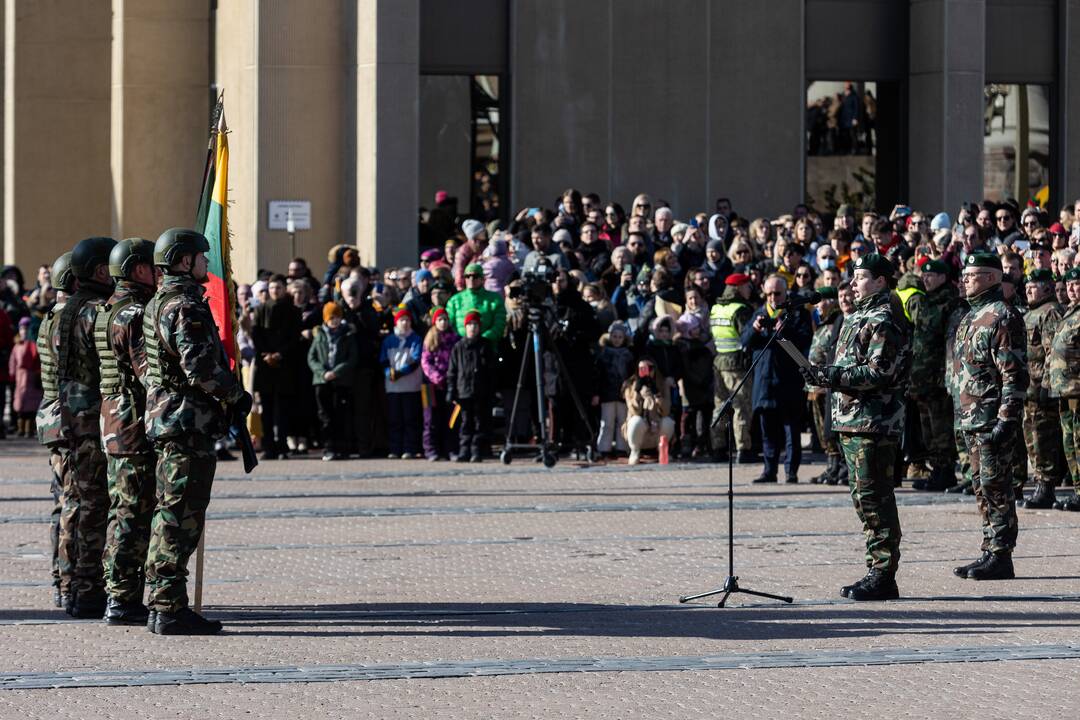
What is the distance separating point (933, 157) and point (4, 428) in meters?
13.4

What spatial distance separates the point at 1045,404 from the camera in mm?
14836

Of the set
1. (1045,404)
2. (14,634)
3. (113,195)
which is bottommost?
(14,634)

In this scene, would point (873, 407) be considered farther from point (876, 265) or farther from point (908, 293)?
point (908, 293)

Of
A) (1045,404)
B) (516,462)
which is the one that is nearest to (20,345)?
(516,462)

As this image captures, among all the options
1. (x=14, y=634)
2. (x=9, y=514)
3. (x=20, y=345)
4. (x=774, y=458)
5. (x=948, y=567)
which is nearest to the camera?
(x=14, y=634)

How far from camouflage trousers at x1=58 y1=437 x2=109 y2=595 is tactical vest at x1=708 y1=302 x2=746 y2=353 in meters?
8.33

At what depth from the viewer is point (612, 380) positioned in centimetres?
1841

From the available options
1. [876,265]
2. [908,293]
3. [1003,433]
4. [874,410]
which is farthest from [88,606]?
[908,293]

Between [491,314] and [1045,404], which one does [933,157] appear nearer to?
[491,314]

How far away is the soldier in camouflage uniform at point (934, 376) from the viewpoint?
15477mm

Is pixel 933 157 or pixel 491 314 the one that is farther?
pixel 933 157

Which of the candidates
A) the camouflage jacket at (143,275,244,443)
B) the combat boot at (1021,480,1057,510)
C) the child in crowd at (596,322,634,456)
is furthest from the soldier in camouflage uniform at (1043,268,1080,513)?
the camouflage jacket at (143,275,244,443)

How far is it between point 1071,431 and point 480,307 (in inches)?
247

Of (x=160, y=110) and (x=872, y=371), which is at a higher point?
(x=160, y=110)
